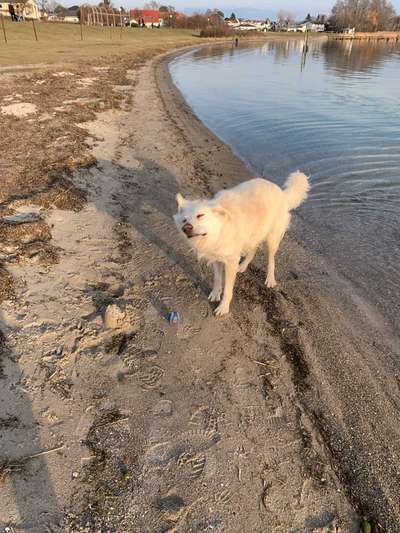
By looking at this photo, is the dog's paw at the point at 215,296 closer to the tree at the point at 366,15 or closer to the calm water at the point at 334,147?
the calm water at the point at 334,147

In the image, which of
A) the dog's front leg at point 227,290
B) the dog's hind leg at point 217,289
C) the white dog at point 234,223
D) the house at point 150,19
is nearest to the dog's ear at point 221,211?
the white dog at point 234,223

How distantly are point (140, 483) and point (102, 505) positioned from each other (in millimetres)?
383

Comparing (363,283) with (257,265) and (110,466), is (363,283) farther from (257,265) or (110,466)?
(110,466)

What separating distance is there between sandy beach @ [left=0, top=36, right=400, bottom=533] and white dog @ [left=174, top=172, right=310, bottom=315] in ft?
1.52

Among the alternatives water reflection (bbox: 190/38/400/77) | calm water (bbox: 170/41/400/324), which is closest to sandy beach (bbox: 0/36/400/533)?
calm water (bbox: 170/41/400/324)

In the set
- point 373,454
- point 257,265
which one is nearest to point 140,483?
point 373,454

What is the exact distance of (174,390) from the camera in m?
4.43

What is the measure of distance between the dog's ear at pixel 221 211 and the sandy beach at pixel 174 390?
1.77 meters

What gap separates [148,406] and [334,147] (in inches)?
568

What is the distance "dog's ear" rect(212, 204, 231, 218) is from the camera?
15.4 feet

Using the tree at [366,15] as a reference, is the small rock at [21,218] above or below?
below

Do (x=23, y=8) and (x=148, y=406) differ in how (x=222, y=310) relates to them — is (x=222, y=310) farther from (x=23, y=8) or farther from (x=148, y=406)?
(x=23, y=8)

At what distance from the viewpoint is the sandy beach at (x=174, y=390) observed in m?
3.34

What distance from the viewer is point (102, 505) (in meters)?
3.24
